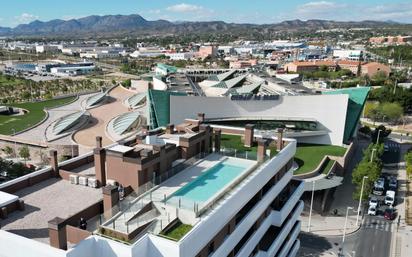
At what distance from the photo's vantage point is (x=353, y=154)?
76.0 meters

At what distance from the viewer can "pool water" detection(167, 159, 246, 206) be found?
2067cm

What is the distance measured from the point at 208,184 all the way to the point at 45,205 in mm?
9184

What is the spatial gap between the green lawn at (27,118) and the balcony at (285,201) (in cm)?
6395

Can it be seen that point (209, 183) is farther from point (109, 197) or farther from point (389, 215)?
point (389, 215)

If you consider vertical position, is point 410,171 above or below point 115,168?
below

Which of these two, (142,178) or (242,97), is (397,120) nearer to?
(242,97)

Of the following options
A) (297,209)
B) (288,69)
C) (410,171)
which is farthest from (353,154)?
(288,69)

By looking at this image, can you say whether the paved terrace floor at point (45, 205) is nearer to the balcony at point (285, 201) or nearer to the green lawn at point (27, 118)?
the balcony at point (285, 201)

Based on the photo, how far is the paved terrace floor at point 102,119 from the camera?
230 ft

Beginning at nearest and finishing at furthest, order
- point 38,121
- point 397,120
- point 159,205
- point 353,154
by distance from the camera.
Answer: point 159,205, point 353,154, point 38,121, point 397,120

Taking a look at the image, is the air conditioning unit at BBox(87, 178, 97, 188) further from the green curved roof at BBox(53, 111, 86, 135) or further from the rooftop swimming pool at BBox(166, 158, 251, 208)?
the green curved roof at BBox(53, 111, 86, 135)

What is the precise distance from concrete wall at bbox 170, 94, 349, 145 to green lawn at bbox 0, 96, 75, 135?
37.8m

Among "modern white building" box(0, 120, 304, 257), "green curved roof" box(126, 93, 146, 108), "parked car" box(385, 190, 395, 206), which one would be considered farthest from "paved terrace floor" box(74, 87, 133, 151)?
"parked car" box(385, 190, 395, 206)

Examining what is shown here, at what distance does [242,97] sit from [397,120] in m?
62.5
